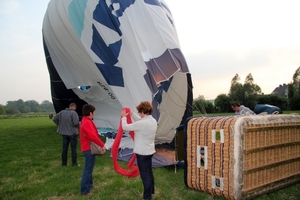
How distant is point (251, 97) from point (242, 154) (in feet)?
162

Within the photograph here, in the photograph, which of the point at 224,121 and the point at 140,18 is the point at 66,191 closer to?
the point at 224,121

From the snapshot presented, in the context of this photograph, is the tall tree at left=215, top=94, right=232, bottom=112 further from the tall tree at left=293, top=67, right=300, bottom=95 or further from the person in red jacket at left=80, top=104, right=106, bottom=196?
the person in red jacket at left=80, top=104, right=106, bottom=196

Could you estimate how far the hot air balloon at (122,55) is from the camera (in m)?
5.91

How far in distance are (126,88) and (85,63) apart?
1.75 metres

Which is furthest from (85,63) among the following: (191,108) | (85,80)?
(191,108)

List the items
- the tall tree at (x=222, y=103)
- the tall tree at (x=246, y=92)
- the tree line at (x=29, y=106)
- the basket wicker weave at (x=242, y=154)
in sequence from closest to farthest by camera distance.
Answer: the basket wicker weave at (x=242, y=154) → the tall tree at (x=222, y=103) → the tall tree at (x=246, y=92) → the tree line at (x=29, y=106)

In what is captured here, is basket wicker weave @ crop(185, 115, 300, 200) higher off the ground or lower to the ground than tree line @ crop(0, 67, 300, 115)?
lower

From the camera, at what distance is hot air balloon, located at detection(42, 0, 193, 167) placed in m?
5.91

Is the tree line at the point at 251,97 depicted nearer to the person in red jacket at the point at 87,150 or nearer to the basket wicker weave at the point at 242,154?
the basket wicker weave at the point at 242,154

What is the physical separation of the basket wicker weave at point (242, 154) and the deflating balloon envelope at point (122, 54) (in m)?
1.93

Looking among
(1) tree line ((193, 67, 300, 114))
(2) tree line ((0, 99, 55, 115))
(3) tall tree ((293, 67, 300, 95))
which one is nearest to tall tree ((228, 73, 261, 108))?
(1) tree line ((193, 67, 300, 114))

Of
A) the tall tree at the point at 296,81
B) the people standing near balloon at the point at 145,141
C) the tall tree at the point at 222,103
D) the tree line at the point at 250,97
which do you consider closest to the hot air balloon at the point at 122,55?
the people standing near balloon at the point at 145,141

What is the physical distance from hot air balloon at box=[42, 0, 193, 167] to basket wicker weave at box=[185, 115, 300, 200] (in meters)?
1.92

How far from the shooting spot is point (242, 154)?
3.30m
